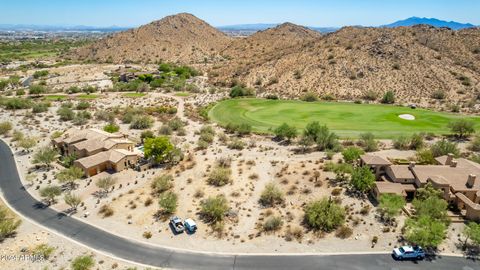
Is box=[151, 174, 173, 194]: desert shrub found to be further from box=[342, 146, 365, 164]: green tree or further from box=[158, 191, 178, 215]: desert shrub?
box=[342, 146, 365, 164]: green tree

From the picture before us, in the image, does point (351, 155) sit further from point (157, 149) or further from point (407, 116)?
point (407, 116)

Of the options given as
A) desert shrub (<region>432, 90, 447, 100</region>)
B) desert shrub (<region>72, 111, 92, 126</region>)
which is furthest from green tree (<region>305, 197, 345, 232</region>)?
desert shrub (<region>432, 90, 447, 100</region>)

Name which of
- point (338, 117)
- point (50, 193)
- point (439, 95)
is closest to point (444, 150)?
point (338, 117)

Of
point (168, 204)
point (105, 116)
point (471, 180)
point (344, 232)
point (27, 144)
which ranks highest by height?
point (471, 180)

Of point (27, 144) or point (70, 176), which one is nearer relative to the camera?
point (70, 176)

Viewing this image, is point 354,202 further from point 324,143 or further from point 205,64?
point 205,64

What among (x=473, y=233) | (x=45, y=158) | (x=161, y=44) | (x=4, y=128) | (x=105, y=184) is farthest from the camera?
(x=161, y=44)
